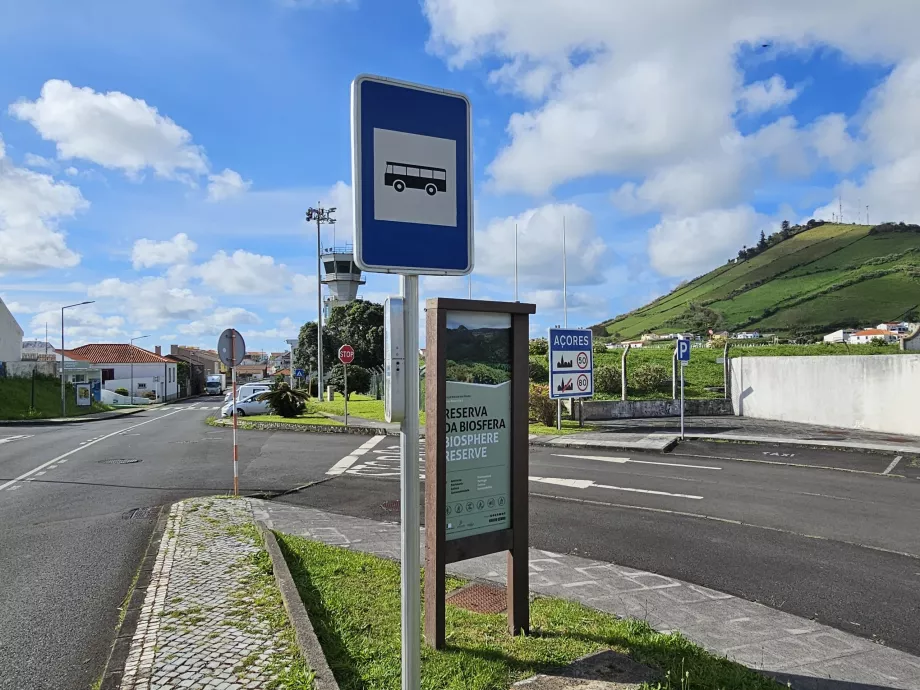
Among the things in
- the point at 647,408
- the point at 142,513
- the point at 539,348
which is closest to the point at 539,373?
the point at 539,348

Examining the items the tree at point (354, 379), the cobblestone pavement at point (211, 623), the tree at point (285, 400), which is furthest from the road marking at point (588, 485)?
the tree at point (354, 379)

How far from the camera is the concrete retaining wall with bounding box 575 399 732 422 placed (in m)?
23.3

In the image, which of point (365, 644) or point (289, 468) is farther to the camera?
point (289, 468)

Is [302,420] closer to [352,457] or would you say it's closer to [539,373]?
[352,457]

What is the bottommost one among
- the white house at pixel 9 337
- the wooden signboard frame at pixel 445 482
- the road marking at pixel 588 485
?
the road marking at pixel 588 485

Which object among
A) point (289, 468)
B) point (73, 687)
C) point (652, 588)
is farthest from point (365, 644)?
point (289, 468)

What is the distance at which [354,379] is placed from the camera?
162 ft

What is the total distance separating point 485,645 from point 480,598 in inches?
45.7

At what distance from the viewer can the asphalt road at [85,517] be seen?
4.70 meters

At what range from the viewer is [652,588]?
5.86 m

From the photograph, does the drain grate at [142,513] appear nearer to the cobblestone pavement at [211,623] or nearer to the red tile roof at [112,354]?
the cobblestone pavement at [211,623]

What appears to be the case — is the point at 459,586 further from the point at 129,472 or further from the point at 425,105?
the point at 129,472

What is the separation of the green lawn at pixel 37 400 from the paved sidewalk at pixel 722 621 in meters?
38.6

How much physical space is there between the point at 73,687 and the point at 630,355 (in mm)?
26278
